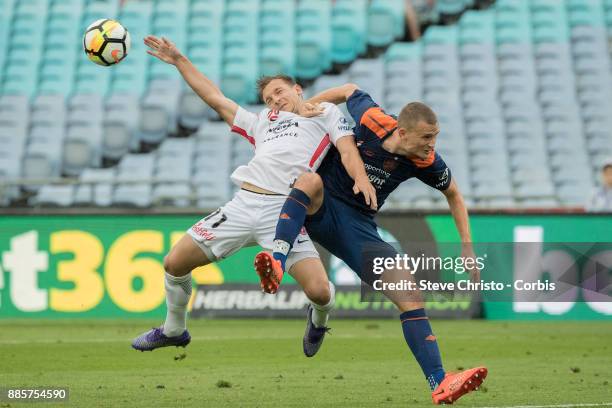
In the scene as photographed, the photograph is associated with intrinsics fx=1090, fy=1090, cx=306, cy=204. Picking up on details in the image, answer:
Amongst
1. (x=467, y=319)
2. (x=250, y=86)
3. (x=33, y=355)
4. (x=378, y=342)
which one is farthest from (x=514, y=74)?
(x=33, y=355)

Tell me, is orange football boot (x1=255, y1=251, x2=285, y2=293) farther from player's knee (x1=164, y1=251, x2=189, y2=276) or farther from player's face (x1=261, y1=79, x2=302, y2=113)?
player's face (x1=261, y1=79, x2=302, y2=113)

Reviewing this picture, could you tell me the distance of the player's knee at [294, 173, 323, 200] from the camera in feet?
23.3

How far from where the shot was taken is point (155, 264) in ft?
45.9

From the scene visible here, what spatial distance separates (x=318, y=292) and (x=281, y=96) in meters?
1.42

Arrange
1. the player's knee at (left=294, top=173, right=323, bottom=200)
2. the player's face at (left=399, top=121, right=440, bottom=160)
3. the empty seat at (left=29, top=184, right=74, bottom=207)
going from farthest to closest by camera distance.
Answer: the empty seat at (left=29, top=184, right=74, bottom=207) → the player's knee at (left=294, top=173, right=323, bottom=200) → the player's face at (left=399, top=121, right=440, bottom=160)

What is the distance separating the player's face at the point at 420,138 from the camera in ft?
22.1

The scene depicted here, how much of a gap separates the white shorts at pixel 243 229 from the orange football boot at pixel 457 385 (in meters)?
1.54

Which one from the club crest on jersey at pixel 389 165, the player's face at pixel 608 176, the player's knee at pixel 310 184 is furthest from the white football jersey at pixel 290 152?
the player's face at pixel 608 176

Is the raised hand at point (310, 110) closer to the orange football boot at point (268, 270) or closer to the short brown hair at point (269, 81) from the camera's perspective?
the short brown hair at point (269, 81)

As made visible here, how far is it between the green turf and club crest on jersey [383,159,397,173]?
1.51m

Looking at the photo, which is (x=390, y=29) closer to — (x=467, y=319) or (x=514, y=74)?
(x=514, y=74)

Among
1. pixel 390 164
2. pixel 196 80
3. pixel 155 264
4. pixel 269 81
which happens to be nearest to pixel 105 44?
pixel 196 80

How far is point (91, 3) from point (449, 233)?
11.9 m

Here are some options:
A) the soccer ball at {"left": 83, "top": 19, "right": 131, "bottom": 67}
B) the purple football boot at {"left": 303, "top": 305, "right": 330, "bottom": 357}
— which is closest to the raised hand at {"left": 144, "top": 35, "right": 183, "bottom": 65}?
the soccer ball at {"left": 83, "top": 19, "right": 131, "bottom": 67}
